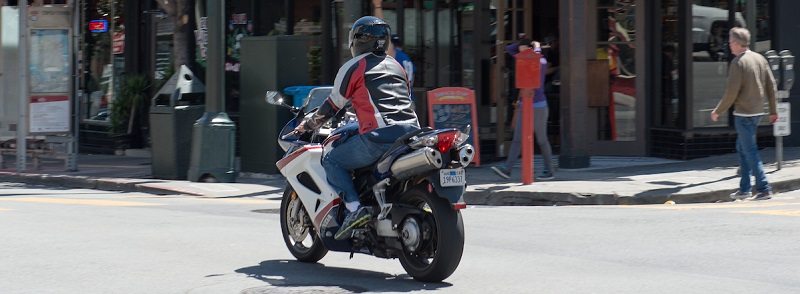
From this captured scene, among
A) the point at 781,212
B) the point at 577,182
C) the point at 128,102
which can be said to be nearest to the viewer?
the point at 781,212

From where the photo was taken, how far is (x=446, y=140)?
7.26 m

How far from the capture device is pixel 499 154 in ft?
55.0

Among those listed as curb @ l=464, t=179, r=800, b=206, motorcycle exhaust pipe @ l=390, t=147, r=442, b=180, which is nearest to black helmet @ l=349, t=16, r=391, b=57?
motorcycle exhaust pipe @ l=390, t=147, r=442, b=180

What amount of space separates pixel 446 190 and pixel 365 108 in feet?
2.86

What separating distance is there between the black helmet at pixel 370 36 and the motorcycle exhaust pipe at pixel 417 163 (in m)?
0.88

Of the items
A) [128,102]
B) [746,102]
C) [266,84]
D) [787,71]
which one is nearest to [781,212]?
[746,102]

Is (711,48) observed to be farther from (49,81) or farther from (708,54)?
(49,81)

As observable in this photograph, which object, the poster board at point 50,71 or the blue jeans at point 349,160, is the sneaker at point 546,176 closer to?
the blue jeans at point 349,160

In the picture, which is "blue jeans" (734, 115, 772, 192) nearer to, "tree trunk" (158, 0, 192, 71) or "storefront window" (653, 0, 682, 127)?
"storefront window" (653, 0, 682, 127)

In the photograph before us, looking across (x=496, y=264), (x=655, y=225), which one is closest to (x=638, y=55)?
(x=655, y=225)

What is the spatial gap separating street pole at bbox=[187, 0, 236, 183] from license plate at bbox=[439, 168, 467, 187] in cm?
802

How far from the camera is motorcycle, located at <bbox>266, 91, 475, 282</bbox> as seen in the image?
720cm

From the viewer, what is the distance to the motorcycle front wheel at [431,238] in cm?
719

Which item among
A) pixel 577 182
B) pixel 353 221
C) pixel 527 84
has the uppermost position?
Answer: pixel 527 84
